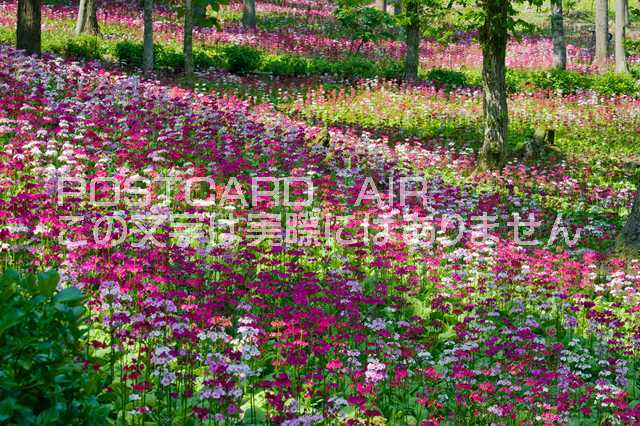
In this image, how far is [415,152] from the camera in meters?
15.3

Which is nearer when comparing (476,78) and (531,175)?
(531,175)

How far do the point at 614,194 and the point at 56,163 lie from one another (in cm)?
1010

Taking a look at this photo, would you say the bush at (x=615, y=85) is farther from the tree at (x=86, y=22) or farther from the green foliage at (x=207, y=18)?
the tree at (x=86, y=22)

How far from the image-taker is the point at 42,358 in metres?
A: 3.57

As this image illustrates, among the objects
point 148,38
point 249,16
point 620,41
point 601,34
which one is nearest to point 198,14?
point 249,16

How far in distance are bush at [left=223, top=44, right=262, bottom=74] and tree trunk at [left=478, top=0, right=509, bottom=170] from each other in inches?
400

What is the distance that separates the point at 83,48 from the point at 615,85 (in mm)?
18049

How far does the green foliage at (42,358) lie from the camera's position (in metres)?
3.45

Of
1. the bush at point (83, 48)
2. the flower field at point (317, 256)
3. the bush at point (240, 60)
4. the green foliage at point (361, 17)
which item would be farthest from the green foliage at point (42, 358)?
the green foliage at point (361, 17)

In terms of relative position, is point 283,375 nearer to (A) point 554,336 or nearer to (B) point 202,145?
(A) point 554,336

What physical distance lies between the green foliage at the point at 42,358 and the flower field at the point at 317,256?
121 mm

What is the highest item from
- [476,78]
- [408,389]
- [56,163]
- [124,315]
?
[476,78]

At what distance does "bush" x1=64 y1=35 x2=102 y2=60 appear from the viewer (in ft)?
68.4

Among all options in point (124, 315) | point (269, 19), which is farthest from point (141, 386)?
point (269, 19)
